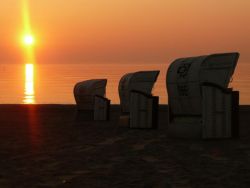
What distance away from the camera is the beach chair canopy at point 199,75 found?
19734 millimetres

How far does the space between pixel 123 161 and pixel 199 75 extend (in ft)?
21.1

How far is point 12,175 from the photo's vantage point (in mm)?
12797

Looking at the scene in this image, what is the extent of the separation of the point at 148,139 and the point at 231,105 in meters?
3.60

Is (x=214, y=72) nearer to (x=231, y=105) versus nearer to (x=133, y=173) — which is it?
(x=231, y=105)

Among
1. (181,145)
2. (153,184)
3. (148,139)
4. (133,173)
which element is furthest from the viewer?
(148,139)

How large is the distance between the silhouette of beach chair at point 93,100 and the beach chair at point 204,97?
1282 cm

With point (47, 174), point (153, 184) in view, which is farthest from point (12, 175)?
point (153, 184)

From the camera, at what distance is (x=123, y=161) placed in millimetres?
14633

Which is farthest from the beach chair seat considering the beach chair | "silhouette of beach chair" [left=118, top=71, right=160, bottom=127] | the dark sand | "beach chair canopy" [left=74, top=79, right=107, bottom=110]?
"beach chair canopy" [left=74, top=79, right=107, bottom=110]

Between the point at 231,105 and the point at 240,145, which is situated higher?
the point at 231,105

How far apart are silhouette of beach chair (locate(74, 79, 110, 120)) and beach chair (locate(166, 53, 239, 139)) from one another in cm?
1282

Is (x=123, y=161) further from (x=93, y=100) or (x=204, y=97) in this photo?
(x=93, y=100)

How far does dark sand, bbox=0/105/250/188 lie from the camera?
1157 centimetres

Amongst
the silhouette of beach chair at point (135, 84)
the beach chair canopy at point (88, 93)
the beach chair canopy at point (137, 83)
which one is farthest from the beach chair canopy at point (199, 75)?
the beach chair canopy at point (88, 93)
